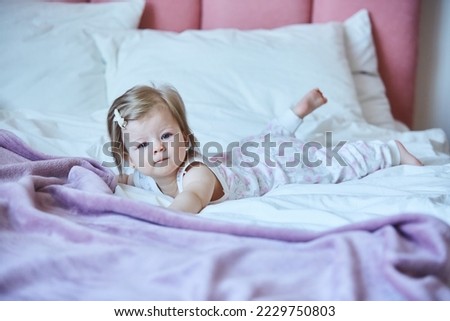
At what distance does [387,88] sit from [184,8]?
2.16 ft

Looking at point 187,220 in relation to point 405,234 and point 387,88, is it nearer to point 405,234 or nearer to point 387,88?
point 405,234

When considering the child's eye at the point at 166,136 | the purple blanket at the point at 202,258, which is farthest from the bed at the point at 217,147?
the child's eye at the point at 166,136

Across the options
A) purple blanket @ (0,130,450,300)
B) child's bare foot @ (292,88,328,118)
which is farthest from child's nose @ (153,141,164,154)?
child's bare foot @ (292,88,328,118)

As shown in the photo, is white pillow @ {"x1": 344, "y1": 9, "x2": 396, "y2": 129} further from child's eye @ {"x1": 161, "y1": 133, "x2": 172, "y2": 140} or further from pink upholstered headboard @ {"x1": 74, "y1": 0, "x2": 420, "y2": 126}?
child's eye @ {"x1": 161, "y1": 133, "x2": 172, "y2": 140}

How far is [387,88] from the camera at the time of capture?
1664mm

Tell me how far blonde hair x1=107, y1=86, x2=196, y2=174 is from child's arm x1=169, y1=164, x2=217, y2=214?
5cm

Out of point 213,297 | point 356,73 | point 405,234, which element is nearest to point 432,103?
point 356,73

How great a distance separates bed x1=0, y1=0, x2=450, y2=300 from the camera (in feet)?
2.01

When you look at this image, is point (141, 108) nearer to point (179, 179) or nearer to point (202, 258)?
point (179, 179)

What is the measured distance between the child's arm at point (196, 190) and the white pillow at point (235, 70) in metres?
0.26

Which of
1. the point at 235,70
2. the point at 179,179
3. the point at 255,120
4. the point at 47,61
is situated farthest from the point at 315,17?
the point at 179,179

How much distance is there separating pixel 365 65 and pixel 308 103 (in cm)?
43

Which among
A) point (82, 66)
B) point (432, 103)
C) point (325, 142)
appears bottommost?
point (432, 103)

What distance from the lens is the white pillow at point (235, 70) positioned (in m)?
1.31
